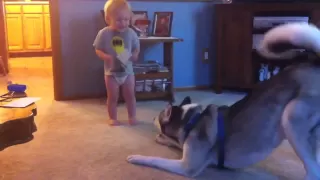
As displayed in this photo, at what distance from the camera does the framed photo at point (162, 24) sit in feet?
12.1

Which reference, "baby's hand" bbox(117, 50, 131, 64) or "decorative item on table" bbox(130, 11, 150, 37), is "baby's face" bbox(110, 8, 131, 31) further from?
"decorative item on table" bbox(130, 11, 150, 37)

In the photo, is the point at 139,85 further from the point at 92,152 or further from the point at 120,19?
the point at 92,152

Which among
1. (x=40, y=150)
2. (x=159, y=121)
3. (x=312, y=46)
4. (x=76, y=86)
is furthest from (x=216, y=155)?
(x=76, y=86)

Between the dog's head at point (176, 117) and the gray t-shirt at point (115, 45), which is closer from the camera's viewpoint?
the dog's head at point (176, 117)

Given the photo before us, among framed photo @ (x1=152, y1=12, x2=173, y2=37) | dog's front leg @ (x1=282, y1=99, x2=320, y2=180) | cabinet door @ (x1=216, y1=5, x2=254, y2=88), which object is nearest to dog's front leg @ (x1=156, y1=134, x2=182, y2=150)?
dog's front leg @ (x1=282, y1=99, x2=320, y2=180)

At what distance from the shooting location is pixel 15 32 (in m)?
6.65

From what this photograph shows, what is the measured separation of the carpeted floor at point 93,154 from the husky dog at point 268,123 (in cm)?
12

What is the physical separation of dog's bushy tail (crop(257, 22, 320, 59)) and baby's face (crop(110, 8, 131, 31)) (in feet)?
3.95

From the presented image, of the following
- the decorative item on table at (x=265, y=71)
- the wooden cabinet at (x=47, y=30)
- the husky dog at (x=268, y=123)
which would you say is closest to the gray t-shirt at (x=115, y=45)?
the husky dog at (x=268, y=123)

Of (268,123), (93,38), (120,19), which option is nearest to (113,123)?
(120,19)

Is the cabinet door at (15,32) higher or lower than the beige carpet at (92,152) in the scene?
higher

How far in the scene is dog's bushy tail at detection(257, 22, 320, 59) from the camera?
1.65m

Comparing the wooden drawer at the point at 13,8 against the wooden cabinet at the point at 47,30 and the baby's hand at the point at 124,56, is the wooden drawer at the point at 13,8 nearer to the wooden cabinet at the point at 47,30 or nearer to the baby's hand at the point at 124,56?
the wooden cabinet at the point at 47,30

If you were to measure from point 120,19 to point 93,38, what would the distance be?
1.00 metres
